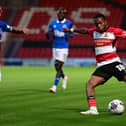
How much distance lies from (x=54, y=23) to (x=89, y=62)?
71.3 feet

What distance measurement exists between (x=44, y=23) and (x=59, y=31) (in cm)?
2633

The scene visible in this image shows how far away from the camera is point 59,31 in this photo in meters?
13.2

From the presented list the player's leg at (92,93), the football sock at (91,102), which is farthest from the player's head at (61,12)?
the football sock at (91,102)

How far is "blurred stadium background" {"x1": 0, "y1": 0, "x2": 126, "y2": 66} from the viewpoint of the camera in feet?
119

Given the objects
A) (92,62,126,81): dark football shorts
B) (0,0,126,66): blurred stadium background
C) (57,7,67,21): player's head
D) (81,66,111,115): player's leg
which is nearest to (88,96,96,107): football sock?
(81,66,111,115): player's leg

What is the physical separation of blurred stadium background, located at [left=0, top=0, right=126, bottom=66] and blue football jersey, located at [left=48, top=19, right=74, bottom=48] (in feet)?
69.8

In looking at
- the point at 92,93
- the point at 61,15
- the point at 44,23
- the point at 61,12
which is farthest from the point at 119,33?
the point at 44,23

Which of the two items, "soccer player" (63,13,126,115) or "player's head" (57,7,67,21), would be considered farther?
"player's head" (57,7,67,21)

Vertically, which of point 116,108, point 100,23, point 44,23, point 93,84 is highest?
point 100,23

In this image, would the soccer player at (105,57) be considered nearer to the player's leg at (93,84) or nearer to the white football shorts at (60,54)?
the player's leg at (93,84)

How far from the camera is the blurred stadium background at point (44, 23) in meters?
36.3

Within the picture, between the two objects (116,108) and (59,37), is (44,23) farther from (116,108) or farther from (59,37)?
(116,108)

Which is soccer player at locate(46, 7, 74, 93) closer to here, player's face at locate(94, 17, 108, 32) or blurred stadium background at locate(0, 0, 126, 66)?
player's face at locate(94, 17, 108, 32)

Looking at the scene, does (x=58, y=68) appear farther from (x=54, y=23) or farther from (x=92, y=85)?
(x=92, y=85)
